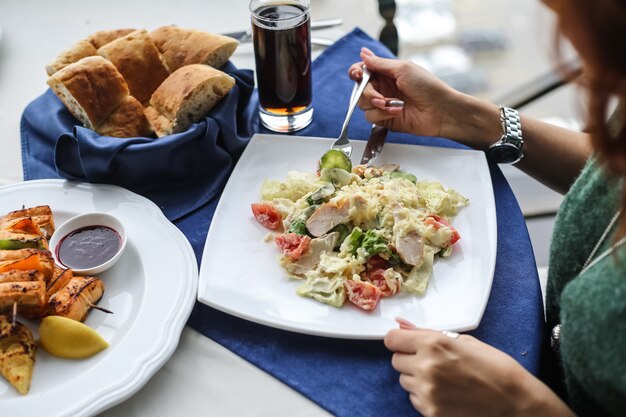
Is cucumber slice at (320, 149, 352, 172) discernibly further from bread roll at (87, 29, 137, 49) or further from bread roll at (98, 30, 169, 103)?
bread roll at (87, 29, 137, 49)

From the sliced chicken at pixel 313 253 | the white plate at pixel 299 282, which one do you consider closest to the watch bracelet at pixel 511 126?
the white plate at pixel 299 282

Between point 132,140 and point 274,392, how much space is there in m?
0.81

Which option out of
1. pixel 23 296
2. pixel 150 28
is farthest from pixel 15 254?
pixel 150 28

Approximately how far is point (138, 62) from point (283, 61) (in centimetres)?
44

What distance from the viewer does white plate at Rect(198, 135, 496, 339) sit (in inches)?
50.8

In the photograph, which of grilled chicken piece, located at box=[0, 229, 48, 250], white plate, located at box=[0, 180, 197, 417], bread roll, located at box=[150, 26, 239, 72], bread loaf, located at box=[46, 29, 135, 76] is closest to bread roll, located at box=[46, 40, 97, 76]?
bread loaf, located at box=[46, 29, 135, 76]

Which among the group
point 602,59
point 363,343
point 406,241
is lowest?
point 363,343

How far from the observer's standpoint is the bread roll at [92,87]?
1718 mm

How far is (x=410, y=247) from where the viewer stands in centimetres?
138

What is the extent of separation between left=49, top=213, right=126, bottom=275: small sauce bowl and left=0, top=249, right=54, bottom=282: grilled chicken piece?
70 millimetres

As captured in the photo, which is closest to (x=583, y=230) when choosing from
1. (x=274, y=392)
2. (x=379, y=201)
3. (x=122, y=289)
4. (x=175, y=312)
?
(x=379, y=201)

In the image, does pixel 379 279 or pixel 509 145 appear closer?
pixel 379 279

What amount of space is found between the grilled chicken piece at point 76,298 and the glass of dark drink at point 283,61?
0.77m

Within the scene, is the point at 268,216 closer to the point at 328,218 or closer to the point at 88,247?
the point at 328,218
